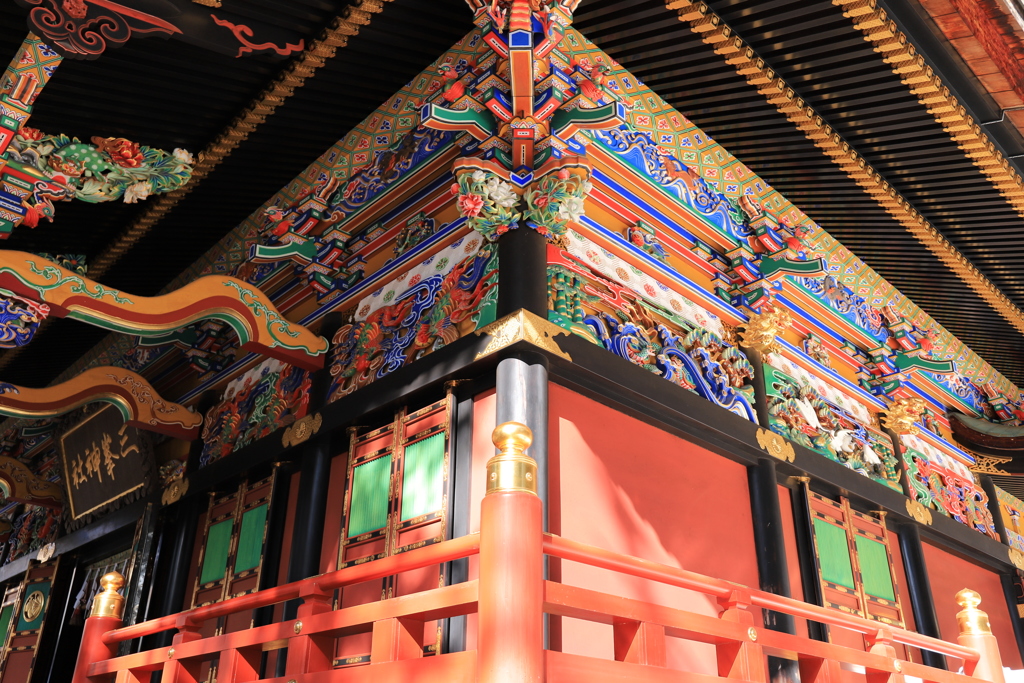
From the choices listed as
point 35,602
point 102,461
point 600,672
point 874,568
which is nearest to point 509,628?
point 600,672

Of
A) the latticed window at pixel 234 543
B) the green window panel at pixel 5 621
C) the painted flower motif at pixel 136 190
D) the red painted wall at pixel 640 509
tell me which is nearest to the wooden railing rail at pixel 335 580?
the red painted wall at pixel 640 509

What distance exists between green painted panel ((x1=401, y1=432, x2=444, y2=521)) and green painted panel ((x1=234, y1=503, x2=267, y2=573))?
58.2 inches

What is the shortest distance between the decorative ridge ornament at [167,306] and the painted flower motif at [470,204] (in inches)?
67.1

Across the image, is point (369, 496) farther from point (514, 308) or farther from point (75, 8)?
point (75, 8)

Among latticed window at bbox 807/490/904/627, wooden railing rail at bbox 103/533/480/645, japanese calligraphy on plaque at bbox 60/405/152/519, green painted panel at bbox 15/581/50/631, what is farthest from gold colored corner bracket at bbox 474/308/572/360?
green painted panel at bbox 15/581/50/631

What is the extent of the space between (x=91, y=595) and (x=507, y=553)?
646cm

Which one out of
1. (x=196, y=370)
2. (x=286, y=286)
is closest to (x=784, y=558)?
(x=286, y=286)

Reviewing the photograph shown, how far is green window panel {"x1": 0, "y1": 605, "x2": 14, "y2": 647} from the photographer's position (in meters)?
8.30

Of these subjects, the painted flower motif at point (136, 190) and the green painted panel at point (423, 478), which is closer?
the green painted panel at point (423, 478)

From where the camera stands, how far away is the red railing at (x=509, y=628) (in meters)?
2.72

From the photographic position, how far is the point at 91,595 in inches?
301

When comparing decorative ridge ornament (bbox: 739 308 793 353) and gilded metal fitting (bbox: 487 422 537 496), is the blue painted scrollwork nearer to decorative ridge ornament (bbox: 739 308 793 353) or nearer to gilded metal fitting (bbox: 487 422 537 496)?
decorative ridge ornament (bbox: 739 308 793 353)

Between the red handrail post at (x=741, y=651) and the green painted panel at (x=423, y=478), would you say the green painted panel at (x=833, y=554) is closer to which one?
the red handrail post at (x=741, y=651)

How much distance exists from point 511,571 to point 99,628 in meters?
3.10
